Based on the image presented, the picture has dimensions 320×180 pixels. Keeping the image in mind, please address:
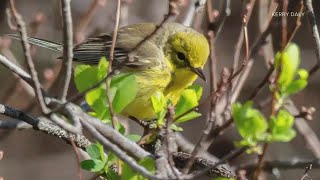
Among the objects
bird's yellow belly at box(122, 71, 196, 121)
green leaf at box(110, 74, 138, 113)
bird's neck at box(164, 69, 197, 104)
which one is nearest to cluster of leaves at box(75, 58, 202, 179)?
green leaf at box(110, 74, 138, 113)

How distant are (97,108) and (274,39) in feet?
11.9

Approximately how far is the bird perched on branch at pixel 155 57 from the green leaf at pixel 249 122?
2066 millimetres

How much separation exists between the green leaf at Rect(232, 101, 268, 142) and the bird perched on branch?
2066mm

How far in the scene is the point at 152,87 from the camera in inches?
178

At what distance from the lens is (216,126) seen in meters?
2.44

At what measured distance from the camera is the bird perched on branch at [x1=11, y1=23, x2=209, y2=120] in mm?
4436

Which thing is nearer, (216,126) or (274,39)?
(216,126)

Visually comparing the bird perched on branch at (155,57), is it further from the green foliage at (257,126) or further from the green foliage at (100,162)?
the green foliage at (257,126)

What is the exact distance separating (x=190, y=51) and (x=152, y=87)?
0.34 meters

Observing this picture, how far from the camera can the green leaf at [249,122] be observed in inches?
84.9

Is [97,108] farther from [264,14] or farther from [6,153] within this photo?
[6,153]

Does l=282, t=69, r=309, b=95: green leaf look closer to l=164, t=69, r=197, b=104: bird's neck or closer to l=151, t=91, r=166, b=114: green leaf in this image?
l=151, t=91, r=166, b=114: green leaf

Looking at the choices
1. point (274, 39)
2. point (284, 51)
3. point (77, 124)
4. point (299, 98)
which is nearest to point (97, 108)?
point (77, 124)

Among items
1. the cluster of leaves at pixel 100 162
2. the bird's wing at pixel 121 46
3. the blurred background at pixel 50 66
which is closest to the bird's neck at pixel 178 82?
the bird's wing at pixel 121 46
